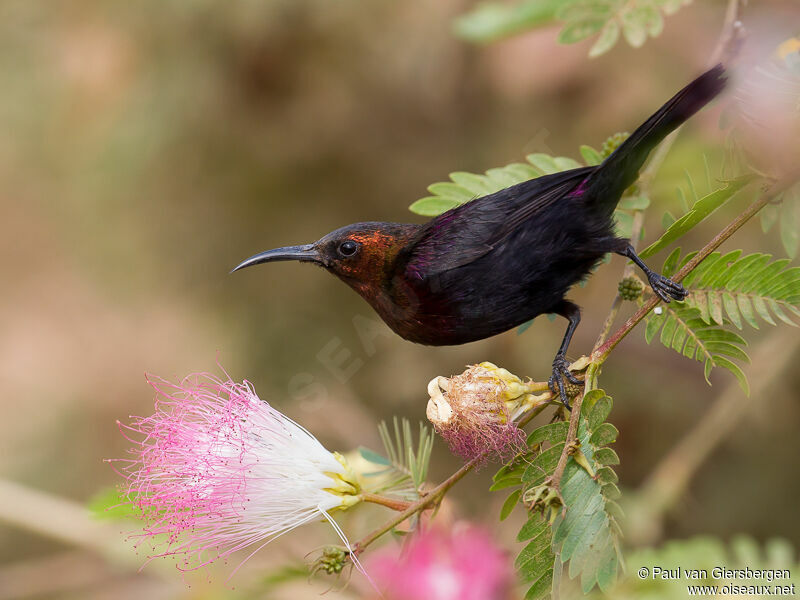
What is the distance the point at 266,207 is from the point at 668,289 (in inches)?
156

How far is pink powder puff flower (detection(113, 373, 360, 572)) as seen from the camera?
2168 millimetres

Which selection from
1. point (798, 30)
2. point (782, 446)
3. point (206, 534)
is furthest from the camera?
point (782, 446)

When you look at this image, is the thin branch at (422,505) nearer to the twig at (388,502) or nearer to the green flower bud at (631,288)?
the twig at (388,502)

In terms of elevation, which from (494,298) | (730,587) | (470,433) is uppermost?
(494,298)

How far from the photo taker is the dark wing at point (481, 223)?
2.64 meters

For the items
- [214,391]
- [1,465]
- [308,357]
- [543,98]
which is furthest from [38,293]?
[214,391]

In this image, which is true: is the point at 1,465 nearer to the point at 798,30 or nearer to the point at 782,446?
the point at 782,446

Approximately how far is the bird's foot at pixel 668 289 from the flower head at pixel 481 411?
1.52ft

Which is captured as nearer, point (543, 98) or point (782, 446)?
point (782, 446)

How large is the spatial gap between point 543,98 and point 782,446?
2.46 meters

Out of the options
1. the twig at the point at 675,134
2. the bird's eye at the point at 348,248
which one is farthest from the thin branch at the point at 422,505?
the bird's eye at the point at 348,248

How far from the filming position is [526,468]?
1.98 m

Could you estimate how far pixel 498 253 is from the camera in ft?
8.70

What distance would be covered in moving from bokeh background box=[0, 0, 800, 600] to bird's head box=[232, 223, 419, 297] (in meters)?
1.50
